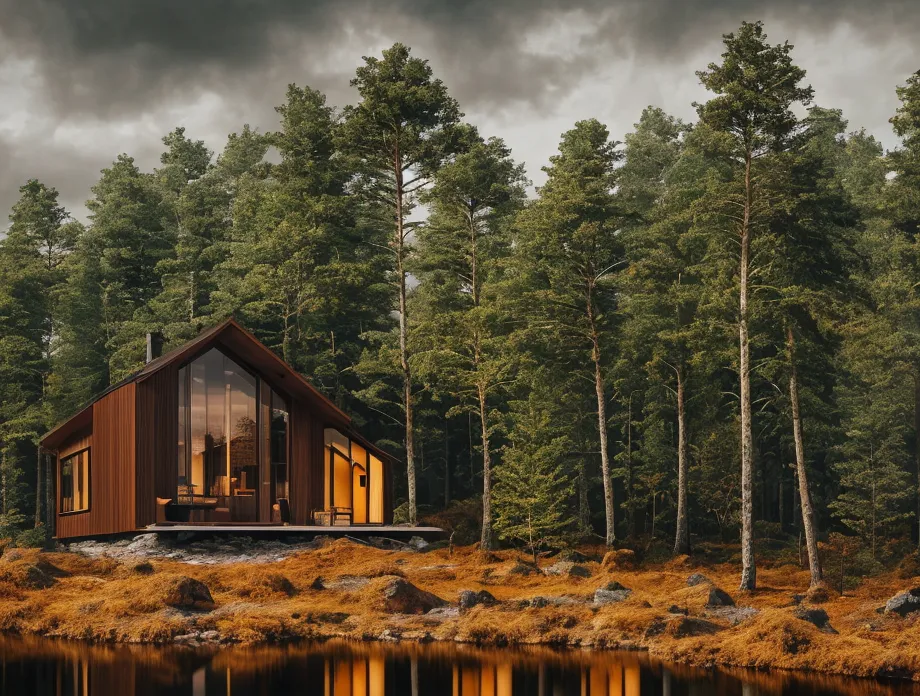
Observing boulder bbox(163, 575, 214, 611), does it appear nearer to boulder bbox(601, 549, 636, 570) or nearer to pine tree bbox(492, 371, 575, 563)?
pine tree bbox(492, 371, 575, 563)

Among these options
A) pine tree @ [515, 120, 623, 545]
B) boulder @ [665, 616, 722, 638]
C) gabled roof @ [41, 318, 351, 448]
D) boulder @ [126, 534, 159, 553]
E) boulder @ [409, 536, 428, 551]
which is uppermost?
pine tree @ [515, 120, 623, 545]

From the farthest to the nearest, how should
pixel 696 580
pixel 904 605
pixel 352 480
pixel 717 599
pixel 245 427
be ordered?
pixel 352 480, pixel 245 427, pixel 696 580, pixel 717 599, pixel 904 605

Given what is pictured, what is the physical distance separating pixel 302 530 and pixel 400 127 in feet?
53.2

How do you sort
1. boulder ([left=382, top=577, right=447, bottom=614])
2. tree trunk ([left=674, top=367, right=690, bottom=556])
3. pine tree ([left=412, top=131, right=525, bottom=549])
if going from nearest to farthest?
boulder ([left=382, top=577, right=447, bottom=614]) → pine tree ([left=412, top=131, right=525, bottom=549]) → tree trunk ([left=674, top=367, right=690, bottom=556])

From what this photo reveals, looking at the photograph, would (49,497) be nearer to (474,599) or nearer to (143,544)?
(143,544)

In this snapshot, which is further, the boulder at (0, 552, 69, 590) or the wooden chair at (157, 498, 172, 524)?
the wooden chair at (157, 498, 172, 524)

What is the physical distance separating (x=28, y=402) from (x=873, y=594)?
125 ft

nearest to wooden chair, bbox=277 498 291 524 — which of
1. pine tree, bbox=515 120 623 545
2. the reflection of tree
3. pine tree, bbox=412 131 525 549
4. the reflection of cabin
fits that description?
the reflection of cabin

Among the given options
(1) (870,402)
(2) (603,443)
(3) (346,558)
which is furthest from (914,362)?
(3) (346,558)

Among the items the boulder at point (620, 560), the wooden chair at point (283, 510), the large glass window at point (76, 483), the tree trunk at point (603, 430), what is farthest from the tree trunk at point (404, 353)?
the large glass window at point (76, 483)

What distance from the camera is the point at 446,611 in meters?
20.0

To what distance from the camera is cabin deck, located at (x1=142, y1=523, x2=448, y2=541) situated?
28438mm

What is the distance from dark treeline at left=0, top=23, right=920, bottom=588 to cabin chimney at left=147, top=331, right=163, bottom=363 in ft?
20.2

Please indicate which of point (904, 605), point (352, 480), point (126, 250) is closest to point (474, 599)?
point (904, 605)
